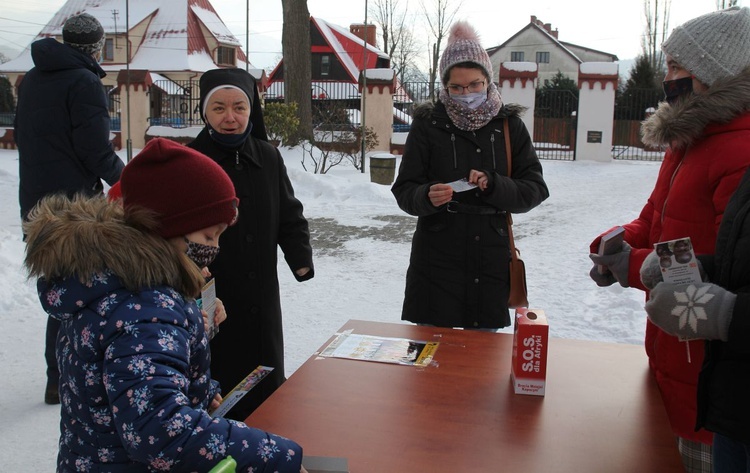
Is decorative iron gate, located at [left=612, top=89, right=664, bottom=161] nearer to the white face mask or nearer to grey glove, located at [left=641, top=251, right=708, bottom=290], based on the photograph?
the white face mask

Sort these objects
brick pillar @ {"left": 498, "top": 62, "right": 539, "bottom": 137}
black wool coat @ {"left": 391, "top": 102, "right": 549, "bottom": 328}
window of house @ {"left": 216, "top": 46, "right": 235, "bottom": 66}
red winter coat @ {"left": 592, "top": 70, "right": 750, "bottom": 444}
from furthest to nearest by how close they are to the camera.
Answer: window of house @ {"left": 216, "top": 46, "right": 235, "bottom": 66} < brick pillar @ {"left": 498, "top": 62, "right": 539, "bottom": 137} < black wool coat @ {"left": 391, "top": 102, "right": 549, "bottom": 328} < red winter coat @ {"left": 592, "top": 70, "right": 750, "bottom": 444}

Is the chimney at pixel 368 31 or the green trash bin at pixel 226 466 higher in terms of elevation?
the chimney at pixel 368 31

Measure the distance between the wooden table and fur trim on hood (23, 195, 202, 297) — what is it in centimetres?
53

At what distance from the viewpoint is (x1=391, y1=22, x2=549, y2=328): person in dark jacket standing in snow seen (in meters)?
3.04

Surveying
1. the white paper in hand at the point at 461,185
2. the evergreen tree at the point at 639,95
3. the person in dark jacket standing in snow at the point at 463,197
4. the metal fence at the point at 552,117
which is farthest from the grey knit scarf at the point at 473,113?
the evergreen tree at the point at 639,95

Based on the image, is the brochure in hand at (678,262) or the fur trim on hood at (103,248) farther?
the brochure in hand at (678,262)

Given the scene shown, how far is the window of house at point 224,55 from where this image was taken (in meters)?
33.9

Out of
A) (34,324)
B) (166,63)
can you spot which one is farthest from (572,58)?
(34,324)

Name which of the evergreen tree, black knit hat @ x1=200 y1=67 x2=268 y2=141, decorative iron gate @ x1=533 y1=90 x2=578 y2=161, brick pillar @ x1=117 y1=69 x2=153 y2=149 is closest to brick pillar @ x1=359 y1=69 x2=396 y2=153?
decorative iron gate @ x1=533 y1=90 x2=578 y2=161

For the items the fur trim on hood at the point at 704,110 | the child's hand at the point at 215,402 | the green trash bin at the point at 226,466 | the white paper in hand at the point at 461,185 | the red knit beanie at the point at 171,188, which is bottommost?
the child's hand at the point at 215,402

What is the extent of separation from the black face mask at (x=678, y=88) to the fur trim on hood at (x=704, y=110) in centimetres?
7

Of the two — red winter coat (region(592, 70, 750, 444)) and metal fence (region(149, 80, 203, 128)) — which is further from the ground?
metal fence (region(149, 80, 203, 128))

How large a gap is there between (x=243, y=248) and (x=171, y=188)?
3.87 ft

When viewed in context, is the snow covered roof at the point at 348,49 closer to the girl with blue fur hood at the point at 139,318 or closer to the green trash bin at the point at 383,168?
the green trash bin at the point at 383,168
